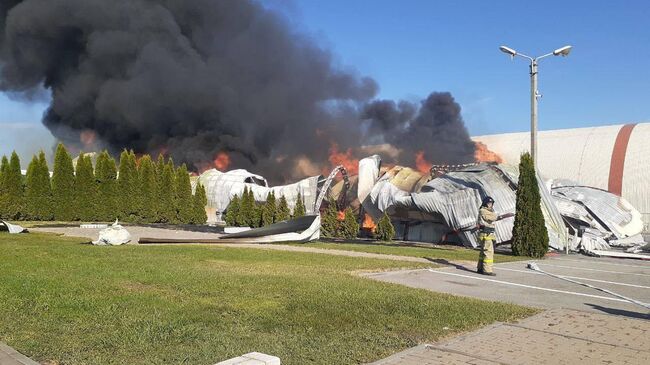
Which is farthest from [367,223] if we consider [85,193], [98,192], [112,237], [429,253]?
[112,237]

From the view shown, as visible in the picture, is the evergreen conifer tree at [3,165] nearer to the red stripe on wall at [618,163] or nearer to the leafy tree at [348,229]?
the leafy tree at [348,229]

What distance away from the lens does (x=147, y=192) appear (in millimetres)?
30578

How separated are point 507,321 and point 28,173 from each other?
1125 inches

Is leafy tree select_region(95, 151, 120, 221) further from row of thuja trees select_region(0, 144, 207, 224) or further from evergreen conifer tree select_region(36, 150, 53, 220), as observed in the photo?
evergreen conifer tree select_region(36, 150, 53, 220)

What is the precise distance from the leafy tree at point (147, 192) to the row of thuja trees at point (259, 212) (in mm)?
4417

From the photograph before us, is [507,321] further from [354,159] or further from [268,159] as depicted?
→ [268,159]

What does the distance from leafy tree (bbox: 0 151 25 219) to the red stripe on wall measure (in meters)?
31.0

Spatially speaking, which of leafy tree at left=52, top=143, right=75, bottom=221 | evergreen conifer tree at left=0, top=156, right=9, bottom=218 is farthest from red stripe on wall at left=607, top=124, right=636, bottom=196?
evergreen conifer tree at left=0, top=156, right=9, bottom=218

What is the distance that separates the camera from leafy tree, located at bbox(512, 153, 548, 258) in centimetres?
1340

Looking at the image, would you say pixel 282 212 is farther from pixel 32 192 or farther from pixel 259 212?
pixel 32 192

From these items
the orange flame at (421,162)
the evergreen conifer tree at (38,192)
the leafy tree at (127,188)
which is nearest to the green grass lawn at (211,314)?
the evergreen conifer tree at (38,192)

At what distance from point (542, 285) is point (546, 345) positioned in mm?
3976

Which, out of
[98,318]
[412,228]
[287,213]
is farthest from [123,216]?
[98,318]

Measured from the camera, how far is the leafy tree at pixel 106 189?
28969mm
